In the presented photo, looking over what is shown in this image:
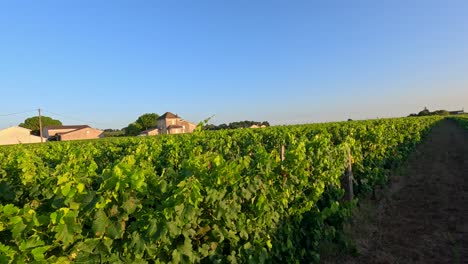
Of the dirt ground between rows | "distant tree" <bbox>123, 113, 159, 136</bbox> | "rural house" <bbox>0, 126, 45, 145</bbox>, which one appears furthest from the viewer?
"distant tree" <bbox>123, 113, 159, 136</bbox>

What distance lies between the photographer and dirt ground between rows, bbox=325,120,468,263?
5688 millimetres

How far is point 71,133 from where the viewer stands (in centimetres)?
7519

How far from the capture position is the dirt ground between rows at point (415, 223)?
5.69 meters

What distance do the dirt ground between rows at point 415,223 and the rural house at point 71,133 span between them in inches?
2765

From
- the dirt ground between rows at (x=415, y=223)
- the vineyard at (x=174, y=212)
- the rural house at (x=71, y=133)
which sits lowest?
the dirt ground between rows at (x=415, y=223)

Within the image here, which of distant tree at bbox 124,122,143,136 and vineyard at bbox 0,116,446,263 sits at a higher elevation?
distant tree at bbox 124,122,143,136

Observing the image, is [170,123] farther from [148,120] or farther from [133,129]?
[133,129]

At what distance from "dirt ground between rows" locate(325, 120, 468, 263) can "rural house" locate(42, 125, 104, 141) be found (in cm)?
7024

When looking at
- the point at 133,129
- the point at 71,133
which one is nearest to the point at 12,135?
the point at 71,133

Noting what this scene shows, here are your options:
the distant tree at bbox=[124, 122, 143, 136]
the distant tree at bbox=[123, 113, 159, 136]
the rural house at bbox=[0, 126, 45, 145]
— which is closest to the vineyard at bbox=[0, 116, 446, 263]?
the rural house at bbox=[0, 126, 45, 145]

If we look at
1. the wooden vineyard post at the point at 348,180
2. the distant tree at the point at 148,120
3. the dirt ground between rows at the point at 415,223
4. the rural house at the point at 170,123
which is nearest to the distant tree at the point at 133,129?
the distant tree at the point at 148,120

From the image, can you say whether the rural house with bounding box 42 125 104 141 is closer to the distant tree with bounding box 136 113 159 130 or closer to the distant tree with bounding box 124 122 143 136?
the distant tree with bounding box 124 122 143 136

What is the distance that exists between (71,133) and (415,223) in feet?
256

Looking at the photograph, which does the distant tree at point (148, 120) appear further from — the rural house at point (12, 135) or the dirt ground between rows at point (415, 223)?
the dirt ground between rows at point (415, 223)
